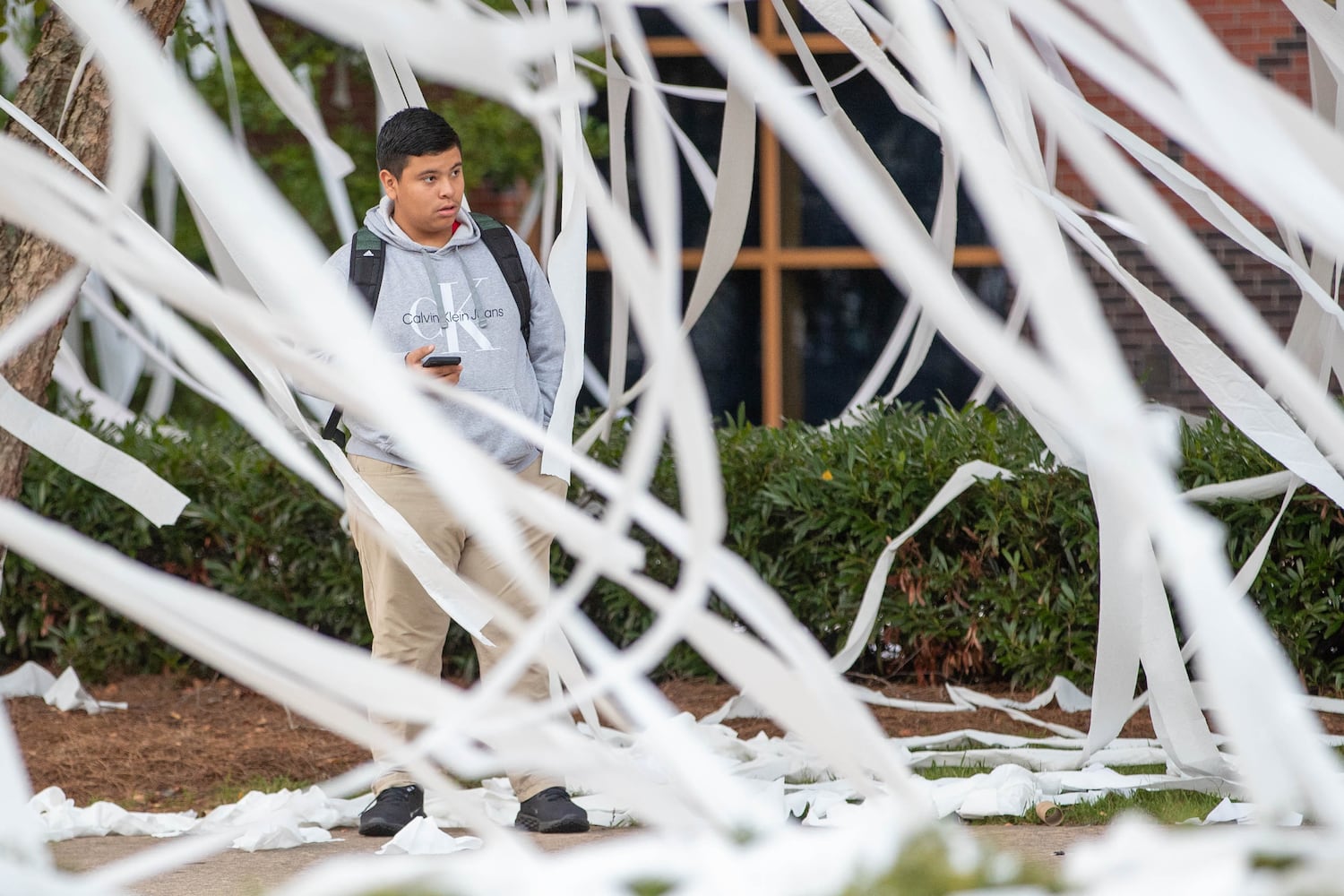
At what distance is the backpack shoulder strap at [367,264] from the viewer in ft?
12.1

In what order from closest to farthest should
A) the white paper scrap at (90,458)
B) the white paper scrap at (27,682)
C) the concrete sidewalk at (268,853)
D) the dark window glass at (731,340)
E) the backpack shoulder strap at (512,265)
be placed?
the white paper scrap at (90,458) → the concrete sidewalk at (268,853) → the backpack shoulder strap at (512,265) → the white paper scrap at (27,682) → the dark window glass at (731,340)

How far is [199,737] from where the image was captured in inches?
210

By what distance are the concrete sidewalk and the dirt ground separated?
0.70 metres

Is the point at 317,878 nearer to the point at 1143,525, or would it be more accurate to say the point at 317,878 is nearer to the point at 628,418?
the point at 1143,525

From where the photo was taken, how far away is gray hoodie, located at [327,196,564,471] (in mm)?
3680

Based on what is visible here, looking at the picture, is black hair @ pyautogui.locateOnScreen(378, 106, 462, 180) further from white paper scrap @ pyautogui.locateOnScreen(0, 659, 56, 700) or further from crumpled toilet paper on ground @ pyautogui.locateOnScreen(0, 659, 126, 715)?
white paper scrap @ pyautogui.locateOnScreen(0, 659, 56, 700)

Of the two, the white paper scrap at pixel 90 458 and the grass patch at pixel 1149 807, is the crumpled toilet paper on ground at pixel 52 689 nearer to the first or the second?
the white paper scrap at pixel 90 458

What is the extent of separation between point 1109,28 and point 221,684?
17.7 feet

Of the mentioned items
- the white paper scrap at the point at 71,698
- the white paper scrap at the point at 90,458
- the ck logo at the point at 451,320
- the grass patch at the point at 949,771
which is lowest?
the grass patch at the point at 949,771

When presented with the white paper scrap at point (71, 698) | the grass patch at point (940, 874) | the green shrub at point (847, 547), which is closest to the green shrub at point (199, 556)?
the green shrub at point (847, 547)

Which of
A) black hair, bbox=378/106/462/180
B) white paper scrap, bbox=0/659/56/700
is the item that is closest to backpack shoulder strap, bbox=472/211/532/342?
black hair, bbox=378/106/462/180

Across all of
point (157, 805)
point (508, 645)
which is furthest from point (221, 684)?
point (508, 645)

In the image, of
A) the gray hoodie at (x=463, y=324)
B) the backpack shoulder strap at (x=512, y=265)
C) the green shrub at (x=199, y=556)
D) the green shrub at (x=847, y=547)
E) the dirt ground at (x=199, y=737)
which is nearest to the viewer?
the gray hoodie at (x=463, y=324)

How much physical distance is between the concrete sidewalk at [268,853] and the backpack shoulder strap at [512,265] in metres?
1.30
